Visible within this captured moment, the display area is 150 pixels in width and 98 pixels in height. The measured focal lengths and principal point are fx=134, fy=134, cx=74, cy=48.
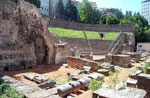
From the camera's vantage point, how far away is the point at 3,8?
11.4 metres

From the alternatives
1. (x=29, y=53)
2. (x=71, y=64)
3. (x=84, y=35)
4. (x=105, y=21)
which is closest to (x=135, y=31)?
(x=105, y=21)

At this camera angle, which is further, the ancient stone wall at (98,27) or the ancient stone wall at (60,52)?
the ancient stone wall at (98,27)

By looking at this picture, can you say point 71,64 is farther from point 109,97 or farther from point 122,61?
point 109,97

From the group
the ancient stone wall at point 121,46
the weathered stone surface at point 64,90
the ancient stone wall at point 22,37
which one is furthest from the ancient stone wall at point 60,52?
the ancient stone wall at point 121,46

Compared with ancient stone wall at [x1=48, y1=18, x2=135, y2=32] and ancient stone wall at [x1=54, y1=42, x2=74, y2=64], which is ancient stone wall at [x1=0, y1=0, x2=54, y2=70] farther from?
ancient stone wall at [x1=48, y1=18, x2=135, y2=32]

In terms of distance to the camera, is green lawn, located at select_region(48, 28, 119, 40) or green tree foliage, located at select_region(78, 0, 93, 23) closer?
green lawn, located at select_region(48, 28, 119, 40)

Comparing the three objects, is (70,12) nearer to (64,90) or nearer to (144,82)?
(64,90)

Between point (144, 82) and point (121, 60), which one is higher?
point (144, 82)

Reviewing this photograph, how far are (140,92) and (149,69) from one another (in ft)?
11.8

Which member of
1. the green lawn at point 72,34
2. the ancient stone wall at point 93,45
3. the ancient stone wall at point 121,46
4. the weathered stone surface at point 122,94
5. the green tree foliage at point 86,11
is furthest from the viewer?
the green tree foliage at point 86,11

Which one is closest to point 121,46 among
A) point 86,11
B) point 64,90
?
point 86,11

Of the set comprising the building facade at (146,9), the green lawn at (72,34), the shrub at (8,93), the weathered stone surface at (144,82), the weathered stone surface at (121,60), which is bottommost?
the weathered stone surface at (121,60)

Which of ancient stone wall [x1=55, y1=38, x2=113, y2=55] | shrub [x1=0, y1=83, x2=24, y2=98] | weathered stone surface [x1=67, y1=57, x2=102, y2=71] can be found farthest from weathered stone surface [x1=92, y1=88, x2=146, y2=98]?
ancient stone wall [x1=55, y1=38, x2=113, y2=55]

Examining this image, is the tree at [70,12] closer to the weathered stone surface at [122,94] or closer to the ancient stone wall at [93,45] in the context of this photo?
the ancient stone wall at [93,45]
